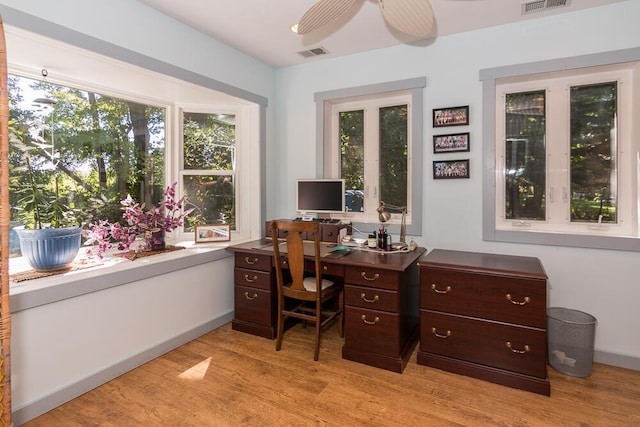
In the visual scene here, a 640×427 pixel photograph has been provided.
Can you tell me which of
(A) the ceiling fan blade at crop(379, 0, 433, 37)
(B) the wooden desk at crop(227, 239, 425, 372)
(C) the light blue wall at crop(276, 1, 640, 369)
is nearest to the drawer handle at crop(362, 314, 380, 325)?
(B) the wooden desk at crop(227, 239, 425, 372)

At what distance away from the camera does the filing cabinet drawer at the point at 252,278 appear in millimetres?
2977

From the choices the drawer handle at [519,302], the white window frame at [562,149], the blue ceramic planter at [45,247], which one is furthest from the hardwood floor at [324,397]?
the white window frame at [562,149]

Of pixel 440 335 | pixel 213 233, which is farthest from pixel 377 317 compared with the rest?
pixel 213 233

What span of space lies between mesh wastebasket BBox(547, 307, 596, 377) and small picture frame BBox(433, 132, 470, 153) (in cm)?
148

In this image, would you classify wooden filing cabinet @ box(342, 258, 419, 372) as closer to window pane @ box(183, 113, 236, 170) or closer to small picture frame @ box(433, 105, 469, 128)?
small picture frame @ box(433, 105, 469, 128)

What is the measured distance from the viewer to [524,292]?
2.20 meters

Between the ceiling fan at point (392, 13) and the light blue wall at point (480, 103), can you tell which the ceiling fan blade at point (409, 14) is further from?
the light blue wall at point (480, 103)

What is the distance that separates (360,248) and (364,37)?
1.86 metres

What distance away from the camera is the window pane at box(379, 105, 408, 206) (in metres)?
3.36

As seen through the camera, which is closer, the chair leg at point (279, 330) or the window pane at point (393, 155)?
the chair leg at point (279, 330)

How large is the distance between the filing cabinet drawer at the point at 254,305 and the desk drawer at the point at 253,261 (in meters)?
0.20

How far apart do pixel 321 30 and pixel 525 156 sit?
2.02 meters

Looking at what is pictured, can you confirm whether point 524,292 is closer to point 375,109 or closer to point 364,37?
point 375,109

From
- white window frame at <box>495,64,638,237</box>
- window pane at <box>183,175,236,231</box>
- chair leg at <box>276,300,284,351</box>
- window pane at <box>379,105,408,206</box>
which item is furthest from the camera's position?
window pane at <box>183,175,236,231</box>
